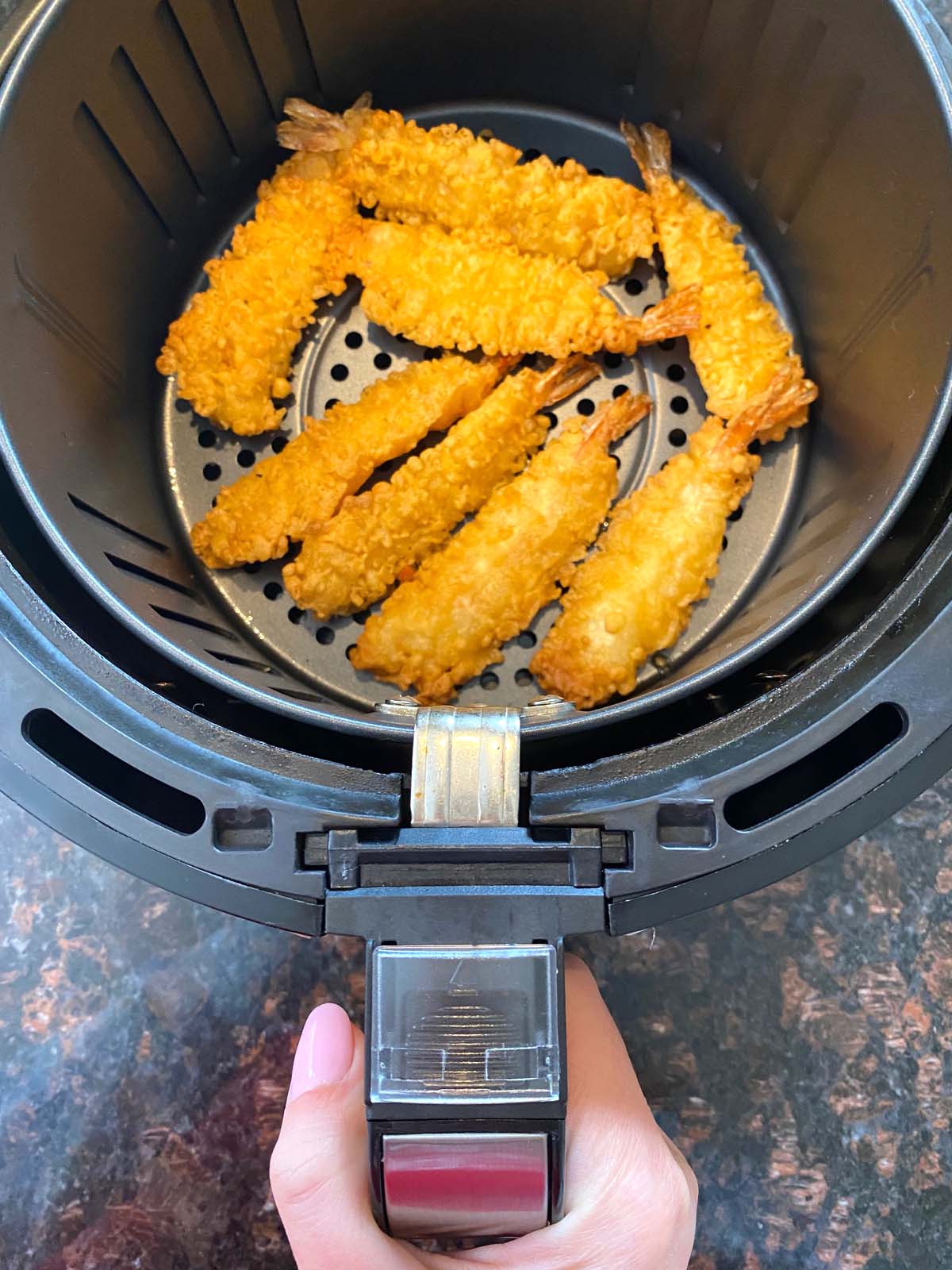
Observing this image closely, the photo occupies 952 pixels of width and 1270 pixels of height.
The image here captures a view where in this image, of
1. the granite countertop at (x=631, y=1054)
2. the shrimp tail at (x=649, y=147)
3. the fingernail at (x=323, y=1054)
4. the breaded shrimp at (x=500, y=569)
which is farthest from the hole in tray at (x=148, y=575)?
the shrimp tail at (x=649, y=147)

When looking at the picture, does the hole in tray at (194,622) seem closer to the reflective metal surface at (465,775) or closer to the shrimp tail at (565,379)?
the reflective metal surface at (465,775)

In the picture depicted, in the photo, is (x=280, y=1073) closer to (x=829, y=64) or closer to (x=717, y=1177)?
(x=717, y=1177)

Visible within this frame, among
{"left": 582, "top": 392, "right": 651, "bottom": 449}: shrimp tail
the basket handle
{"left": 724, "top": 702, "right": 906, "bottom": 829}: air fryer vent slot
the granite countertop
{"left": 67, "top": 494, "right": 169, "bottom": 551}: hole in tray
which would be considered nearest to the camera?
the basket handle

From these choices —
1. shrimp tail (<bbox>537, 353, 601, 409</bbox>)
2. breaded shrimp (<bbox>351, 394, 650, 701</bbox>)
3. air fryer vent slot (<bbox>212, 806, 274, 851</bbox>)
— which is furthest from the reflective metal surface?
shrimp tail (<bbox>537, 353, 601, 409</bbox>)

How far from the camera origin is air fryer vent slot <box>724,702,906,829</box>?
2.34 ft

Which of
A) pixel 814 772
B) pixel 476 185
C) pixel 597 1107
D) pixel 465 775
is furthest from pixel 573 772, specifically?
pixel 476 185

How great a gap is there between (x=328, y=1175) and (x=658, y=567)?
28.4 inches

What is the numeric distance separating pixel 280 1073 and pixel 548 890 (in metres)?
0.61

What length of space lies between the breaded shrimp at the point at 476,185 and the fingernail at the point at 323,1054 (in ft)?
3.13

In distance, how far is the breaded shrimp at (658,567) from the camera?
1054 mm

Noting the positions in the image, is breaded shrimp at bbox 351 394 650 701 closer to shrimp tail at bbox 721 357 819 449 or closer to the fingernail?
shrimp tail at bbox 721 357 819 449

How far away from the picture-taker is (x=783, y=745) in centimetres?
66

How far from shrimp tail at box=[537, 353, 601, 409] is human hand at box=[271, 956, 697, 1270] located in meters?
0.78

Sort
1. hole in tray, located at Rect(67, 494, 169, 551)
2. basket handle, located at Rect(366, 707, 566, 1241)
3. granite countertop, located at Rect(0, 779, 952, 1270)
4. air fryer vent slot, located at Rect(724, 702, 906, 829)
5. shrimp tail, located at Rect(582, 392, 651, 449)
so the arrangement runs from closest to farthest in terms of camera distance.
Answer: basket handle, located at Rect(366, 707, 566, 1241) → air fryer vent slot, located at Rect(724, 702, 906, 829) → hole in tray, located at Rect(67, 494, 169, 551) → granite countertop, located at Rect(0, 779, 952, 1270) → shrimp tail, located at Rect(582, 392, 651, 449)
